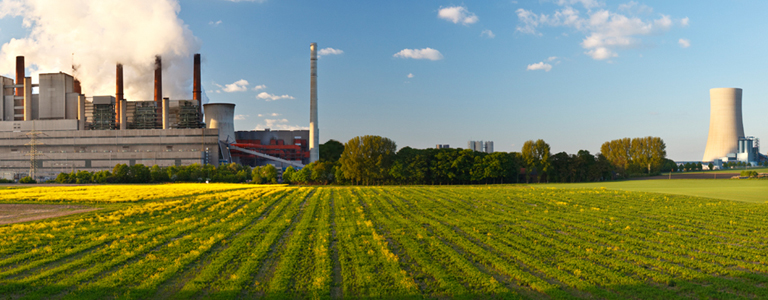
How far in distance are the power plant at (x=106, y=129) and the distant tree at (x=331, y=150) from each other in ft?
46.2

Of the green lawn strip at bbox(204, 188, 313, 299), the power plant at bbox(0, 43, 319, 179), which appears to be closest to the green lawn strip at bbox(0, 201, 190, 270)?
the green lawn strip at bbox(204, 188, 313, 299)

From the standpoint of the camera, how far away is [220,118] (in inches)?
4823

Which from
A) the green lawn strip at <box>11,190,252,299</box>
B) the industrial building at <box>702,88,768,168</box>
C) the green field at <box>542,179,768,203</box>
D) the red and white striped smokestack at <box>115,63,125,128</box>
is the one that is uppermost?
the red and white striped smokestack at <box>115,63,125,128</box>

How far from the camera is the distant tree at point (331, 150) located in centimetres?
13962

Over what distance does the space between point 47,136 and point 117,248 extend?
133 metres

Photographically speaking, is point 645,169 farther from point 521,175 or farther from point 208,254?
point 208,254

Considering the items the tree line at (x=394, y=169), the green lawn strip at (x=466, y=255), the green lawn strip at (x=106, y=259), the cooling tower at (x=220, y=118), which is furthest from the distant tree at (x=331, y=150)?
the green lawn strip at (x=466, y=255)

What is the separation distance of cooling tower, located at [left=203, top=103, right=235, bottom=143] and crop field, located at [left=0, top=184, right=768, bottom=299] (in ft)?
337

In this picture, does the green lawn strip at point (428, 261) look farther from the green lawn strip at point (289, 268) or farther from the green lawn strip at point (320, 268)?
the green lawn strip at point (289, 268)

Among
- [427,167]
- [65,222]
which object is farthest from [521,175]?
[65,222]

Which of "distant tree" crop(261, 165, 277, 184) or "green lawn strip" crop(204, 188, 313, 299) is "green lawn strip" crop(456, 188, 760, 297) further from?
"distant tree" crop(261, 165, 277, 184)

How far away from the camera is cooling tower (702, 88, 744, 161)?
11750 cm

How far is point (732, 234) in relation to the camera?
18.9 m

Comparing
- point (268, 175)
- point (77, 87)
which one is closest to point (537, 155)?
point (268, 175)
